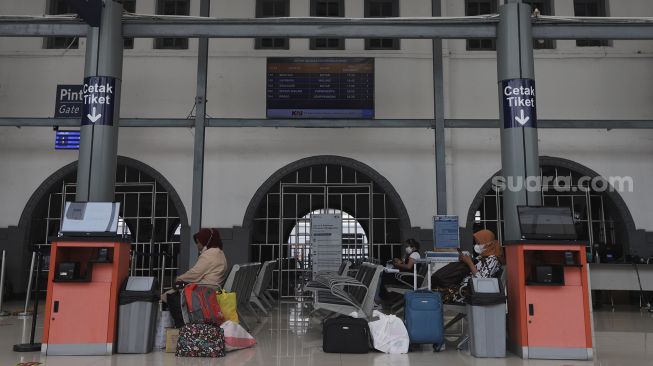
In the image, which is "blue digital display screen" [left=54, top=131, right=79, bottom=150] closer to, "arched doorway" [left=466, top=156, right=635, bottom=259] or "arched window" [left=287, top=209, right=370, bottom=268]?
"arched window" [left=287, top=209, right=370, bottom=268]

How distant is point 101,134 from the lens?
6184 millimetres

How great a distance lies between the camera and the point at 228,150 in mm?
11555

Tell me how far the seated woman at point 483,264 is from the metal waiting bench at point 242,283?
245cm

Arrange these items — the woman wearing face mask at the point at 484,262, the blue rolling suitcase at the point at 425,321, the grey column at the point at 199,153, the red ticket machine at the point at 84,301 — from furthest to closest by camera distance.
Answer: the grey column at the point at 199,153 → the woman wearing face mask at the point at 484,262 → the blue rolling suitcase at the point at 425,321 → the red ticket machine at the point at 84,301

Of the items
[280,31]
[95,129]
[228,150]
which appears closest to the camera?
[95,129]

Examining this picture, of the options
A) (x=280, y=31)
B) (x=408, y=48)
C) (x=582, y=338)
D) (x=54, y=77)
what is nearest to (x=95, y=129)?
(x=280, y=31)

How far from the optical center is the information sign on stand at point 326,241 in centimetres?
1162

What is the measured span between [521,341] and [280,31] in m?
4.40

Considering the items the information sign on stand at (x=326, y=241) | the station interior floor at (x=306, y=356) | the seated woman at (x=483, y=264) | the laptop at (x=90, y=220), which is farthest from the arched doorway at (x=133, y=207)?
the seated woman at (x=483, y=264)

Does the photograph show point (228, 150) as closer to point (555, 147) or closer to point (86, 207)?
point (86, 207)

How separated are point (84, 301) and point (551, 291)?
14.4 ft

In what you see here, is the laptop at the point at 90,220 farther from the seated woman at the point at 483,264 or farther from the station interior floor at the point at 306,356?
the seated woman at the point at 483,264

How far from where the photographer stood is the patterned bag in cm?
505

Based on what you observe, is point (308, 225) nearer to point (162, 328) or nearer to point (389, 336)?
point (162, 328)
